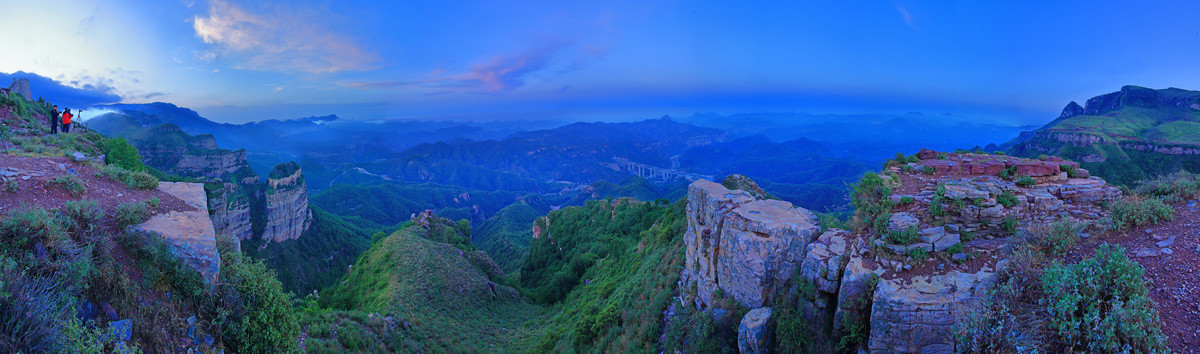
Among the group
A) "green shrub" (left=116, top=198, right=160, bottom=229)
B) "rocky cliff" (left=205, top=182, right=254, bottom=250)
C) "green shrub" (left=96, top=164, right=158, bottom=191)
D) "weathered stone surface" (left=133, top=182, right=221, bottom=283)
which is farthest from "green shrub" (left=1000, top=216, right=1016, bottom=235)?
"rocky cliff" (left=205, top=182, right=254, bottom=250)

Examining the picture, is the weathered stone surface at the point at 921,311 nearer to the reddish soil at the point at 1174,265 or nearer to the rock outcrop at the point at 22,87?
the reddish soil at the point at 1174,265

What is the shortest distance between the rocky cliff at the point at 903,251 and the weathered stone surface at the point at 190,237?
1258 cm

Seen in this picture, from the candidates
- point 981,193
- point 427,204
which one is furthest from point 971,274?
point 427,204

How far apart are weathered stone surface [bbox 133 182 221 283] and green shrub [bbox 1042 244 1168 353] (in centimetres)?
1489

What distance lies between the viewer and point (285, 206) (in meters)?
76.4

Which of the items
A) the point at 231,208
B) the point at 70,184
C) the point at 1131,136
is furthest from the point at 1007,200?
the point at 1131,136

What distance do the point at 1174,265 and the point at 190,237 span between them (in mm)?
18576

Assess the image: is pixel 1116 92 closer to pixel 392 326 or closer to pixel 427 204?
pixel 392 326

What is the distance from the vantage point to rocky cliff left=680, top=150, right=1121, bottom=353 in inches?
351

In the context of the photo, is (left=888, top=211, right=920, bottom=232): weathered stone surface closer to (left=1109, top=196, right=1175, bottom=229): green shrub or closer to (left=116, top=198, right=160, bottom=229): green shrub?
(left=1109, top=196, right=1175, bottom=229): green shrub

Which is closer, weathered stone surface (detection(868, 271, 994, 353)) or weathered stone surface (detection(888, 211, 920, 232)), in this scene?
weathered stone surface (detection(868, 271, 994, 353))

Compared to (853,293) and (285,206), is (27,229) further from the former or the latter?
(285,206)

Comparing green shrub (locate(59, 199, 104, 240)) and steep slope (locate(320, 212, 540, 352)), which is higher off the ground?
green shrub (locate(59, 199, 104, 240))

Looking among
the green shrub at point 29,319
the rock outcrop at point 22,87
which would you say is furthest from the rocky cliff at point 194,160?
the green shrub at point 29,319
